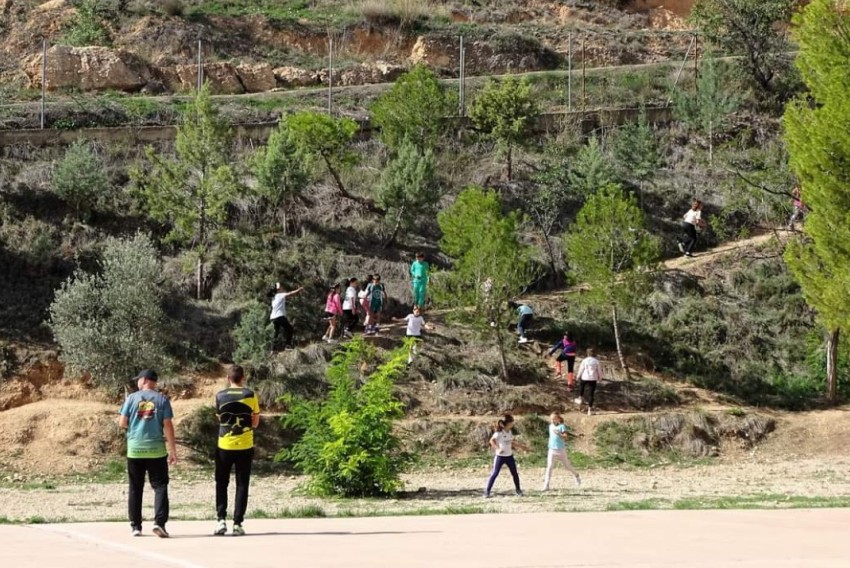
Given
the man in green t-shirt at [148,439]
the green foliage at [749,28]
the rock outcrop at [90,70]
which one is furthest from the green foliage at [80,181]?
the green foliage at [749,28]

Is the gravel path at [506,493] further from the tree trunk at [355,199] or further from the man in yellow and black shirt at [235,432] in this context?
the tree trunk at [355,199]

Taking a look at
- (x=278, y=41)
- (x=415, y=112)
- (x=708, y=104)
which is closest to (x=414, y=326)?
(x=415, y=112)

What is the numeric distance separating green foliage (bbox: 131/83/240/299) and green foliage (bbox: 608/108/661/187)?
13358 millimetres

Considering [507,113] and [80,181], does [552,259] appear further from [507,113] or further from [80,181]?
[80,181]

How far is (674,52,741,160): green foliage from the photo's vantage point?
139 ft

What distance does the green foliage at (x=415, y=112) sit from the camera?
3791cm

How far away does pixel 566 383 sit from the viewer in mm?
30281

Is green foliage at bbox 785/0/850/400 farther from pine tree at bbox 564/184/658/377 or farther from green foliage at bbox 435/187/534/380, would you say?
green foliage at bbox 435/187/534/380

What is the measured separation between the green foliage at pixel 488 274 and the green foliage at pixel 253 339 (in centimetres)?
424

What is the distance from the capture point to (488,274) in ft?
97.6

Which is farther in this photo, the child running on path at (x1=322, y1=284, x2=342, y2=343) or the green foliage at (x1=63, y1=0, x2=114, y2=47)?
the green foliage at (x1=63, y1=0, x2=114, y2=47)

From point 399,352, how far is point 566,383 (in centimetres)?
1073

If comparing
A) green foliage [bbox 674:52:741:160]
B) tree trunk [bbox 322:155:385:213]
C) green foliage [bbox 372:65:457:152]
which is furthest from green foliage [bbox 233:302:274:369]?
green foliage [bbox 674:52:741:160]

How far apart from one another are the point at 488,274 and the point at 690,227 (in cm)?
915
